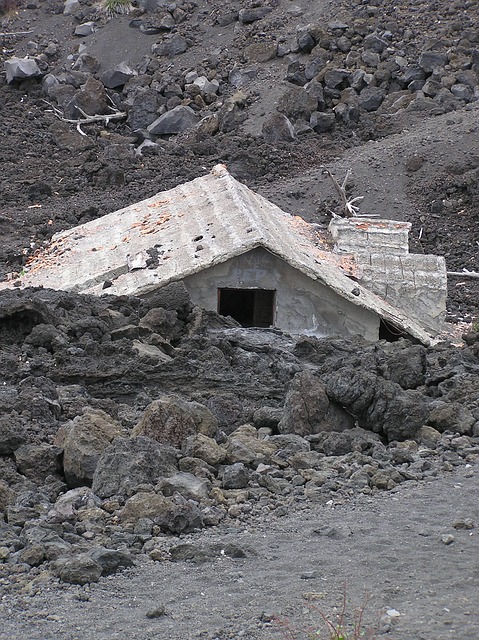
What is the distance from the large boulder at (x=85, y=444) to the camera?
6.95 m

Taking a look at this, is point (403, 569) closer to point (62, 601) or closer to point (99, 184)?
point (62, 601)

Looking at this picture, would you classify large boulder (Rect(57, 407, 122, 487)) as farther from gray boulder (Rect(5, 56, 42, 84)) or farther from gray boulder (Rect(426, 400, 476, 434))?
gray boulder (Rect(5, 56, 42, 84))

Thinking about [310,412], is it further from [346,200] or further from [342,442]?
[346,200]

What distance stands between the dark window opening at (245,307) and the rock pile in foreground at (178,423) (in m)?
3.08

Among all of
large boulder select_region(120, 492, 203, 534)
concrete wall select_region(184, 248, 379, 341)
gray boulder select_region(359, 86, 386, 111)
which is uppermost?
gray boulder select_region(359, 86, 386, 111)

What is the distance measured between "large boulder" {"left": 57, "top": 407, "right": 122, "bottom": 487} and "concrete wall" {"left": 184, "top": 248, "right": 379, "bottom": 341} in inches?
221

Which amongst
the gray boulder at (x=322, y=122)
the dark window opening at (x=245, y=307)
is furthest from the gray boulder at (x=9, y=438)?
the gray boulder at (x=322, y=122)

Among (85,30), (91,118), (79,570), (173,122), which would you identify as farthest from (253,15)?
(79,570)

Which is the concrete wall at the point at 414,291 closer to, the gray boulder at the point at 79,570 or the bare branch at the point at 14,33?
the gray boulder at the point at 79,570

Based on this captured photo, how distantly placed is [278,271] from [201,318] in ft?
8.48

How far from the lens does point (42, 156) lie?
1019 inches

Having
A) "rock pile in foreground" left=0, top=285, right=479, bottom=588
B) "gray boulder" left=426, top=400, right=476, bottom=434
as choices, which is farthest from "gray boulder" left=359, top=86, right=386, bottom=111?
"gray boulder" left=426, top=400, right=476, bottom=434

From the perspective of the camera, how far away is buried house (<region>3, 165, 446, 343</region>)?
42.7ft

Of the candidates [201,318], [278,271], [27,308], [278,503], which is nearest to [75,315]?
[27,308]
